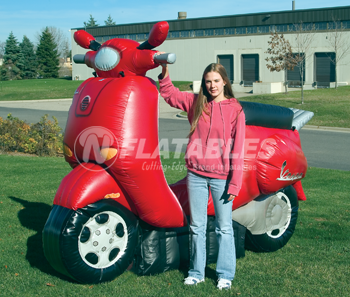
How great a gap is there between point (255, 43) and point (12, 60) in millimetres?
44068

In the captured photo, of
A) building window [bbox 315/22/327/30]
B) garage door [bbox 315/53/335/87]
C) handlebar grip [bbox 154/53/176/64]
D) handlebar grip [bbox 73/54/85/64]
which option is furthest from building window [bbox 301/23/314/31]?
handlebar grip [bbox 154/53/176/64]

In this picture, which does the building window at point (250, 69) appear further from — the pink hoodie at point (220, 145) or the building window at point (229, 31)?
the pink hoodie at point (220, 145)

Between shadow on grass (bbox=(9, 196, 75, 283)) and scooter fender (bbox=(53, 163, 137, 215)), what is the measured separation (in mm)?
800

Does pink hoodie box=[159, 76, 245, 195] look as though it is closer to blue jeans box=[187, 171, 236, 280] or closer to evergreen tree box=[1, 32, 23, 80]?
blue jeans box=[187, 171, 236, 280]

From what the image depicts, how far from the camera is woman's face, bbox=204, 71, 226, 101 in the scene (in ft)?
12.0

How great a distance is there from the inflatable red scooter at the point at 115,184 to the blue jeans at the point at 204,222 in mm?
252

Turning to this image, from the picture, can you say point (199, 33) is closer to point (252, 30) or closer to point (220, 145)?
point (252, 30)

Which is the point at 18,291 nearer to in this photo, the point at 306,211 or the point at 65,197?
the point at 65,197

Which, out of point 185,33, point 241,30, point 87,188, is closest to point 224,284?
point 87,188

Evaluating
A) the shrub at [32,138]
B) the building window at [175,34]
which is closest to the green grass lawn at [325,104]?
the shrub at [32,138]

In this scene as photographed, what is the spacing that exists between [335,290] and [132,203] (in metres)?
1.91

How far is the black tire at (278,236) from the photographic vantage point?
Answer: 4542 mm

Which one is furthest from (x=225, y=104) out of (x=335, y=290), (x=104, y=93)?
(x=335, y=290)

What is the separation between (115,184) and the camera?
A: 3.72m
